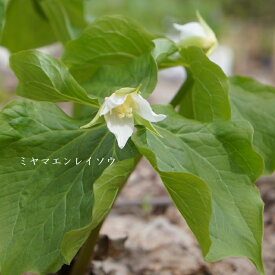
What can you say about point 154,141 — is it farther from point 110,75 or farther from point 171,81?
point 171,81

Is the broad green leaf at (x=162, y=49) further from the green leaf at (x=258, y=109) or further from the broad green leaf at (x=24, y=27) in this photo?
the broad green leaf at (x=24, y=27)

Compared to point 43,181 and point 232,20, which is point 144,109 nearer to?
point 43,181

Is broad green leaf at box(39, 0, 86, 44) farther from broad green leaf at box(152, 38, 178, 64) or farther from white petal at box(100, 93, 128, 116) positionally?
white petal at box(100, 93, 128, 116)

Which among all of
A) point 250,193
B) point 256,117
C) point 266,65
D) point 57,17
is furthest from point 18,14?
point 266,65

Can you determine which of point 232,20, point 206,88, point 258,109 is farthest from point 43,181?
point 232,20

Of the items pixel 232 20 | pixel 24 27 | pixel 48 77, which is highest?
pixel 48 77

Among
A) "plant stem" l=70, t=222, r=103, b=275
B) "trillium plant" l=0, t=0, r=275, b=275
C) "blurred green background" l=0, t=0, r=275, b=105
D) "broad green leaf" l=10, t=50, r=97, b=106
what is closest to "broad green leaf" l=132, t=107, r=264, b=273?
"trillium plant" l=0, t=0, r=275, b=275
